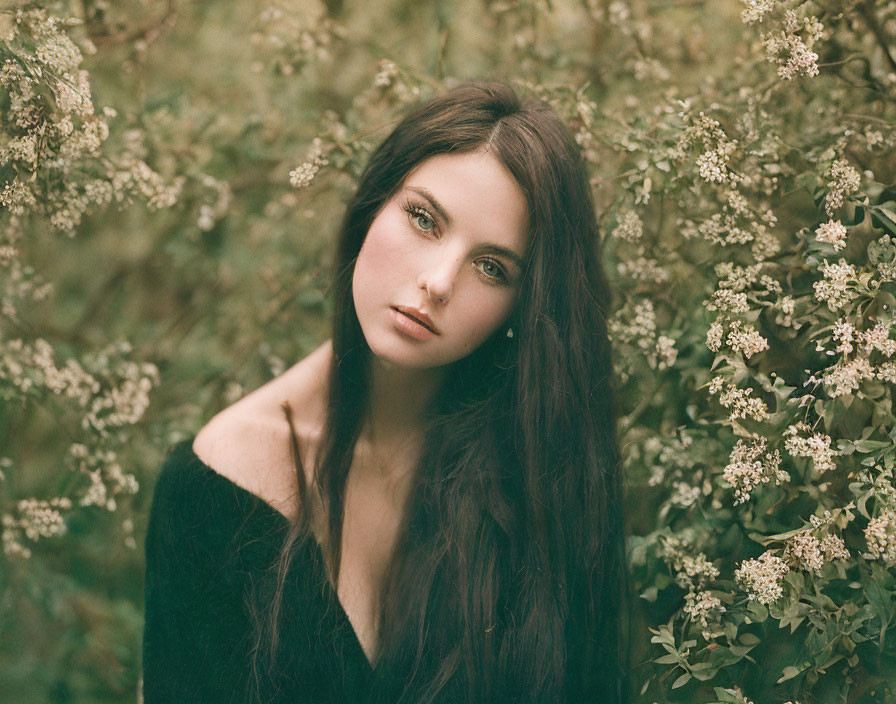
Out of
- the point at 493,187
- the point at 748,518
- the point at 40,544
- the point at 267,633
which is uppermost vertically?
the point at 493,187

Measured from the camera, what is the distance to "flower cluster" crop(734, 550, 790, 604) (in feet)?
4.41

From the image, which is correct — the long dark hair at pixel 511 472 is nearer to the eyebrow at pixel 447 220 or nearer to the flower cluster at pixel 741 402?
the eyebrow at pixel 447 220

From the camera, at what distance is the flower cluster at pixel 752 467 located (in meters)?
1.43

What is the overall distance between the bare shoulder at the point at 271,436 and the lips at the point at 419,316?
352 mm

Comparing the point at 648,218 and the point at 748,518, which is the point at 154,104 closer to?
the point at 648,218

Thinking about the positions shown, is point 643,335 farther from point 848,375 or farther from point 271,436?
point 271,436

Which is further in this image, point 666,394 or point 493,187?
point 666,394

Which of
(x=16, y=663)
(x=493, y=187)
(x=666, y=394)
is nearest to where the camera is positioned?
(x=493, y=187)

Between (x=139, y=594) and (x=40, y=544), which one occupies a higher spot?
(x=40, y=544)

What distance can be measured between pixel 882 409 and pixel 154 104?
182cm

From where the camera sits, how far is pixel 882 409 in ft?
4.50

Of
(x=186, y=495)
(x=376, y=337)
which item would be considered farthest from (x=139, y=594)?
(x=376, y=337)

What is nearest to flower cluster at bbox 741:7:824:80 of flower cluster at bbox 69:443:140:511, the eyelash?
the eyelash

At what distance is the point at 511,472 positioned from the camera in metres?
1.72
